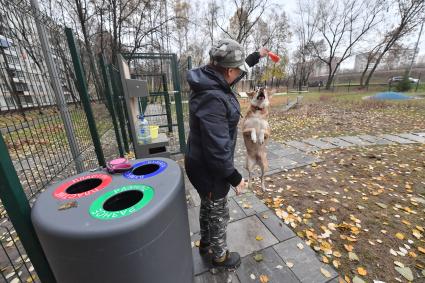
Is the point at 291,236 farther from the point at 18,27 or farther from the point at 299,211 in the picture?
the point at 18,27

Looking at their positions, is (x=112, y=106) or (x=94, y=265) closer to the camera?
(x=94, y=265)

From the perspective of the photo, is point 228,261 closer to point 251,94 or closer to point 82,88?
point 251,94

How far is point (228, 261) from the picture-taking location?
Result: 2.15 meters

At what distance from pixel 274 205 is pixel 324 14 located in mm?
32922

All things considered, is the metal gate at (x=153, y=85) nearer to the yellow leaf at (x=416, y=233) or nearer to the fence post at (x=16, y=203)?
the fence post at (x=16, y=203)

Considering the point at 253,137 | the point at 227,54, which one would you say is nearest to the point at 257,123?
the point at 253,137

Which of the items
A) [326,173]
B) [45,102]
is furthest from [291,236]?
[45,102]

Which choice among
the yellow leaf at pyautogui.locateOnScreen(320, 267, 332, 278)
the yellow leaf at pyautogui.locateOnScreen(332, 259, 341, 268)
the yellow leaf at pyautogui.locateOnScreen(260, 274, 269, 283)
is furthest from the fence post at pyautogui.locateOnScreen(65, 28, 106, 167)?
the yellow leaf at pyautogui.locateOnScreen(332, 259, 341, 268)

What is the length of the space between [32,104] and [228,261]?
243 centimetres

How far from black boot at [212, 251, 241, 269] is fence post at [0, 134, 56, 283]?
4.92 ft

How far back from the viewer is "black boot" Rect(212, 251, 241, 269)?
2.12 meters

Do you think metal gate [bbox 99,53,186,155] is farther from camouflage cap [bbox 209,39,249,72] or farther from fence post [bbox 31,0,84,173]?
camouflage cap [bbox 209,39,249,72]

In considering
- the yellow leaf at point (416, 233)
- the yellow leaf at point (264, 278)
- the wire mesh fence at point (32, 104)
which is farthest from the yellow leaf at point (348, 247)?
the wire mesh fence at point (32, 104)

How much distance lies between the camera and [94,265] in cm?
98
